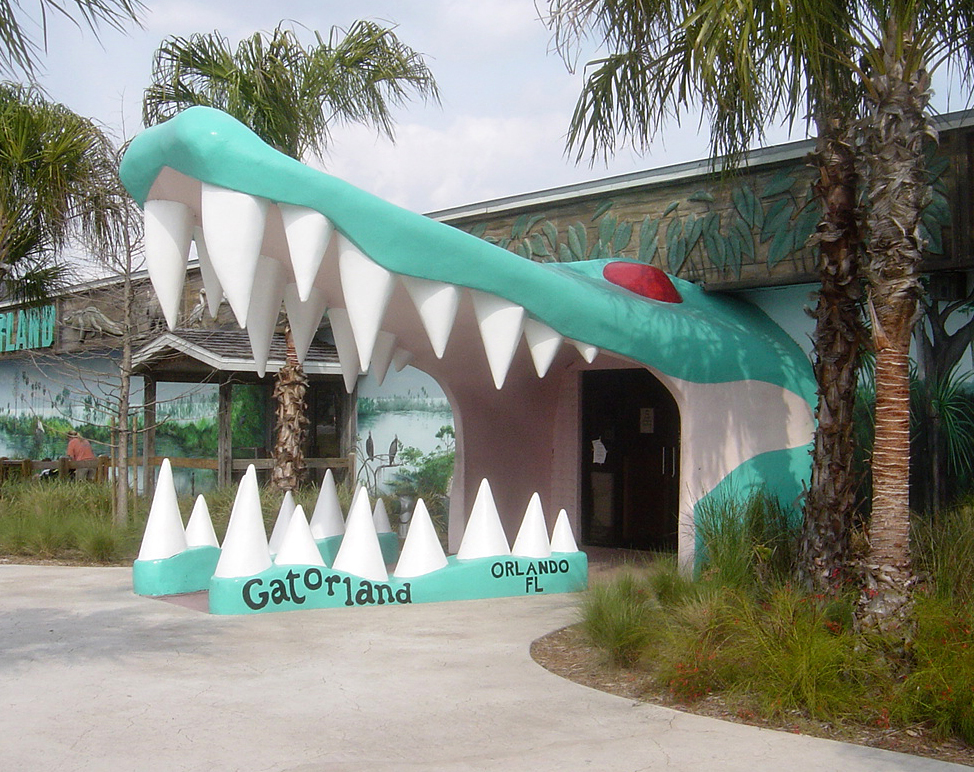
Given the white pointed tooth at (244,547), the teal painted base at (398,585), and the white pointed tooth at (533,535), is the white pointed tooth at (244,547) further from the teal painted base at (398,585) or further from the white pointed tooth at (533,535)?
the white pointed tooth at (533,535)

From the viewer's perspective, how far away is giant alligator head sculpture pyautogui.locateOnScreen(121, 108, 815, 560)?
5.35 m

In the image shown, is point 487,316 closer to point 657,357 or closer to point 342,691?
point 657,357

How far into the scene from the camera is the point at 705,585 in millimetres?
5629

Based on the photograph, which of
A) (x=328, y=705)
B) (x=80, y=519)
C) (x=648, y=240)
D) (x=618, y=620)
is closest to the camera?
(x=328, y=705)

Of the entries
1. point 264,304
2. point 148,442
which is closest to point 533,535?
point 264,304

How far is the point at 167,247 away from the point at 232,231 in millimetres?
727

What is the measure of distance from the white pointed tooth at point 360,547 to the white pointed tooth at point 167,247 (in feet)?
5.24

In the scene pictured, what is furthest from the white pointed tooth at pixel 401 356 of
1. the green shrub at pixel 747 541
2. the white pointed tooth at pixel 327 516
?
the green shrub at pixel 747 541

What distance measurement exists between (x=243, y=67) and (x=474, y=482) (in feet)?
14.3

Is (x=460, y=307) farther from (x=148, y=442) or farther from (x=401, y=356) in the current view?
(x=148, y=442)

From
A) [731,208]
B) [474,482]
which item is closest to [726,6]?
[731,208]

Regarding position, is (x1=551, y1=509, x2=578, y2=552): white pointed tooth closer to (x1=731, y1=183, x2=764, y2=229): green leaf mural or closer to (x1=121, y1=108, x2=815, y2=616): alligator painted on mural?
(x1=121, y1=108, x2=815, y2=616): alligator painted on mural

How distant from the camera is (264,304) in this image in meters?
6.40

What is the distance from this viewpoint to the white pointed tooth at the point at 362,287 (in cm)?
565
